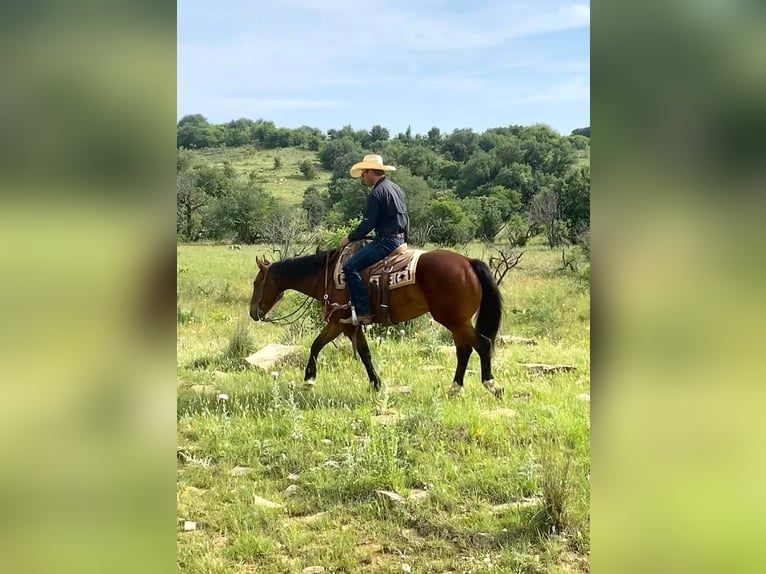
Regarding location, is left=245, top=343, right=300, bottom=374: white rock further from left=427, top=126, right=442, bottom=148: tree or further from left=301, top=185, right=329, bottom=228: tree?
left=427, top=126, right=442, bottom=148: tree

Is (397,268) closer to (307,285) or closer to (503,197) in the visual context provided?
(307,285)

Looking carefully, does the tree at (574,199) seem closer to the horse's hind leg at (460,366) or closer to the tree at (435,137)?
the tree at (435,137)

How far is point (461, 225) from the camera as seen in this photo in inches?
174

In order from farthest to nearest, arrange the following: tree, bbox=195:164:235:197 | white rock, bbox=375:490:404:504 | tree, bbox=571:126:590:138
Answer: tree, bbox=195:164:235:197, tree, bbox=571:126:590:138, white rock, bbox=375:490:404:504

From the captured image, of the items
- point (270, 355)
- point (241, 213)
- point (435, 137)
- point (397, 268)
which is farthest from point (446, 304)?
point (241, 213)

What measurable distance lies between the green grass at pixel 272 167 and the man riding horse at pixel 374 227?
49 cm

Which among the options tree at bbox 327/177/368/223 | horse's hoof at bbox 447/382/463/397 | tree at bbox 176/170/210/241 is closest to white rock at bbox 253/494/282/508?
horse's hoof at bbox 447/382/463/397

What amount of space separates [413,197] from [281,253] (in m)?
1.16

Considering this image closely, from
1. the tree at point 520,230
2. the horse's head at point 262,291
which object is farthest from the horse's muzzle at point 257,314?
the tree at point 520,230

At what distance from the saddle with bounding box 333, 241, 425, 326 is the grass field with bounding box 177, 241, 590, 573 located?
0.37 metres

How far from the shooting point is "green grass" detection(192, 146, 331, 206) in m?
4.39

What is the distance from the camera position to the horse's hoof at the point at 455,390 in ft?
13.5
